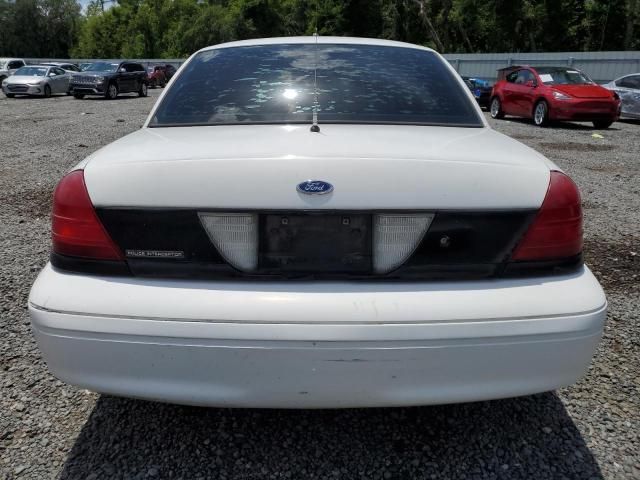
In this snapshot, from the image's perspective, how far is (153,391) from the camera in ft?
5.99

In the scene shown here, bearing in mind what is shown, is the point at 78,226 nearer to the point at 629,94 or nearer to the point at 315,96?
the point at 315,96

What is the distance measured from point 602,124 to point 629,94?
2216 mm

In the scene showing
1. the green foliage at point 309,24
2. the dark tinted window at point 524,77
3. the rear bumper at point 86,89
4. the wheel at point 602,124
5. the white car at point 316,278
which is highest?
the green foliage at point 309,24

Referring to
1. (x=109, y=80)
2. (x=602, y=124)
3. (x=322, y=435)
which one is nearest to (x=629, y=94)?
(x=602, y=124)

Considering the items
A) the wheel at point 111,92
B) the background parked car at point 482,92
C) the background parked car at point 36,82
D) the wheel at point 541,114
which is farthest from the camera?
the wheel at point 111,92

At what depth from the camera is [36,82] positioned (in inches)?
960

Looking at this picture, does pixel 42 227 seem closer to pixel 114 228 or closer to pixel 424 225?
pixel 114 228

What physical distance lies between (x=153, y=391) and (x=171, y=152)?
784 millimetres

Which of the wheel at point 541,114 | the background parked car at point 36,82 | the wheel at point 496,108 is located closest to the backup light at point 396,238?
the wheel at point 541,114

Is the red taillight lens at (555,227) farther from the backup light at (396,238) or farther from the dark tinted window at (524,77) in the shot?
the dark tinted window at (524,77)

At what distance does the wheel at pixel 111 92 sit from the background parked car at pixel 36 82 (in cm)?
253

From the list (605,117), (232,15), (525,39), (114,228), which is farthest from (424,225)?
(232,15)

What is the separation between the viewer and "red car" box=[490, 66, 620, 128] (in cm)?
1367

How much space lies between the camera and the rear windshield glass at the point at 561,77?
1438cm
